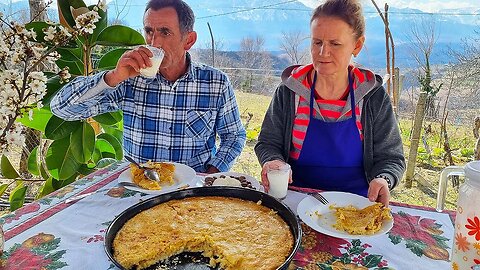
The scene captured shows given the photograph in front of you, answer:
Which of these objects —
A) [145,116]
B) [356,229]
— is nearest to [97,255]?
[356,229]

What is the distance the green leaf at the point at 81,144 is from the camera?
238cm

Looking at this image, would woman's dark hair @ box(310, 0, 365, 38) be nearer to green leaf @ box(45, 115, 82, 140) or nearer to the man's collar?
the man's collar

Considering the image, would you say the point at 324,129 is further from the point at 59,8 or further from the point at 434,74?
the point at 434,74

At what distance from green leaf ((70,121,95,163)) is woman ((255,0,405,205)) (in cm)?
109

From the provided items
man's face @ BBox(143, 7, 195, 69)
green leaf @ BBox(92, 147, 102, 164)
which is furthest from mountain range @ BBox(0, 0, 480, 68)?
green leaf @ BBox(92, 147, 102, 164)

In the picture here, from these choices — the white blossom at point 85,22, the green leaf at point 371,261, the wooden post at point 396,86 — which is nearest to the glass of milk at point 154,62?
the white blossom at point 85,22

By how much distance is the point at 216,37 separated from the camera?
13.5ft

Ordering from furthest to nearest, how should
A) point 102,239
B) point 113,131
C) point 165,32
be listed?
point 113,131
point 165,32
point 102,239

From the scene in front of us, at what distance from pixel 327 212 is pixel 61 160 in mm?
1755

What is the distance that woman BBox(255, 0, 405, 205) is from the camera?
1.82 m

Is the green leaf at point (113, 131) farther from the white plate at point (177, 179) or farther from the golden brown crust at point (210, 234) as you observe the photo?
the golden brown crust at point (210, 234)

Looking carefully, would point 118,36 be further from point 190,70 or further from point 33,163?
point 33,163

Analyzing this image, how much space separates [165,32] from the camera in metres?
2.10

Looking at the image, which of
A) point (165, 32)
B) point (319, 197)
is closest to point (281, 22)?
point (165, 32)
